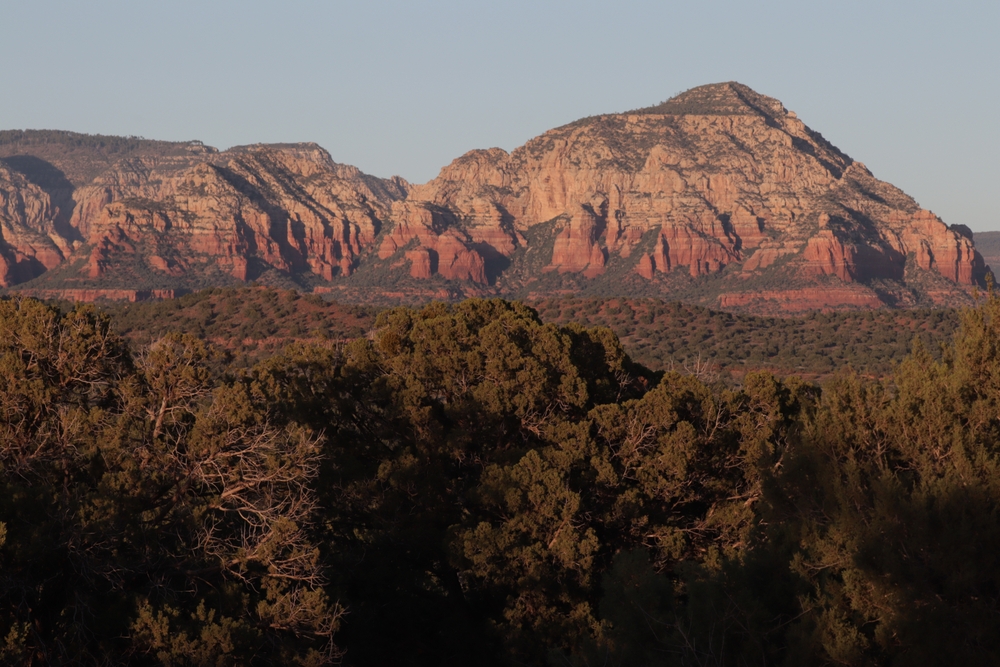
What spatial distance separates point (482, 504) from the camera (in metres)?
25.2

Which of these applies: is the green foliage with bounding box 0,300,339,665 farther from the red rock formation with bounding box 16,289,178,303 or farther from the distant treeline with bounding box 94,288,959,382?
the red rock formation with bounding box 16,289,178,303

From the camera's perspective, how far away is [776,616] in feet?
55.6

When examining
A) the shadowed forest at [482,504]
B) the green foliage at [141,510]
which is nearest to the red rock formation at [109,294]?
the shadowed forest at [482,504]

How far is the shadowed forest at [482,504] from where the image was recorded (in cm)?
1641

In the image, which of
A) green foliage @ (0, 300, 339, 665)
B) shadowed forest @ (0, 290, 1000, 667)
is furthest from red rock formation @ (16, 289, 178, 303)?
green foliage @ (0, 300, 339, 665)

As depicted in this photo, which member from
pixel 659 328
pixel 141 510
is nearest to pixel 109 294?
pixel 659 328

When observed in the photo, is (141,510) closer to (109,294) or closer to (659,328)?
(659,328)

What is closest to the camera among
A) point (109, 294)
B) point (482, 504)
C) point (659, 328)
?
point (482, 504)

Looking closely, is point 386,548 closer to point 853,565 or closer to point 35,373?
point 35,373

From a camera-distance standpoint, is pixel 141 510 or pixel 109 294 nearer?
pixel 141 510

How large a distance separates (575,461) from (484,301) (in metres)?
7.89

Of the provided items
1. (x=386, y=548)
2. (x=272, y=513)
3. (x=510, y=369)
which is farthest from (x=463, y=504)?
(x=272, y=513)

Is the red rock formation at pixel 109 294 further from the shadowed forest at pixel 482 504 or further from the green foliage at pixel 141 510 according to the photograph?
the green foliage at pixel 141 510

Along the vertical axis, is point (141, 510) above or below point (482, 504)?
above
